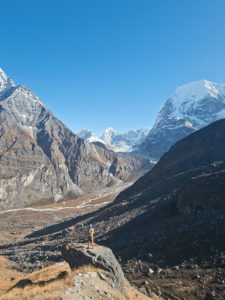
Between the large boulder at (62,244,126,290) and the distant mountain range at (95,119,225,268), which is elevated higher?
the large boulder at (62,244,126,290)

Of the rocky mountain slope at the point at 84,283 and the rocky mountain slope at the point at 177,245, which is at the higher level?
the rocky mountain slope at the point at 84,283

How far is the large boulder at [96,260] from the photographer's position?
17.1 m

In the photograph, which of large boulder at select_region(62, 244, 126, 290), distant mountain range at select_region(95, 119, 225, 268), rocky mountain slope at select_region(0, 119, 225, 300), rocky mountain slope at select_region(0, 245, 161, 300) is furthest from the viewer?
distant mountain range at select_region(95, 119, 225, 268)

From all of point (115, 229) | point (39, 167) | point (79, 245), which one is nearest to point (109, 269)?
point (79, 245)

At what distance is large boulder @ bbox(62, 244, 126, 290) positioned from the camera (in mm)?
17094

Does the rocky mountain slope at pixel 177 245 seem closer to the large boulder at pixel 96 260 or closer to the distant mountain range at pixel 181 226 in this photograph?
the distant mountain range at pixel 181 226

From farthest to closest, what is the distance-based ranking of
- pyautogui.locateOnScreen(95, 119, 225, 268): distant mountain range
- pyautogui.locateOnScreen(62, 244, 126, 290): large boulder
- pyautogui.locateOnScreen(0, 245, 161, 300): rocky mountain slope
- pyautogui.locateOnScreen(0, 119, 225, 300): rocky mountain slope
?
pyautogui.locateOnScreen(95, 119, 225, 268): distant mountain range → pyautogui.locateOnScreen(0, 119, 225, 300): rocky mountain slope → pyautogui.locateOnScreen(62, 244, 126, 290): large boulder → pyautogui.locateOnScreen(0, 245, 161, 300): rocky mountain slope

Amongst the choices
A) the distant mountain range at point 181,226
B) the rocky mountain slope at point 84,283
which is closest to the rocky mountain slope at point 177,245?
the distant mountain range at point 181,226

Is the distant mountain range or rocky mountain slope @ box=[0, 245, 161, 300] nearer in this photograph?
rocky mountain slope @ box=[0, 245, 161, 300]

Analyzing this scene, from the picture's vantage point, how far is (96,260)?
17578mm

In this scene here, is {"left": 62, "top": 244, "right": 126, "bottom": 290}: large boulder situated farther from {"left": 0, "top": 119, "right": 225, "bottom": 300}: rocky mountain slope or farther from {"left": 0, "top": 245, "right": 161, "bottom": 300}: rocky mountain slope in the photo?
{"left": 0, "top": 119, "right": 225, "bottom": 300}: rocky mountain slope

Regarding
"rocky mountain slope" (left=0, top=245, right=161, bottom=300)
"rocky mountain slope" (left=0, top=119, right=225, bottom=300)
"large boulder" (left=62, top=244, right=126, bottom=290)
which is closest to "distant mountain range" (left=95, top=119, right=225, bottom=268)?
"rocky mountain slope" (left=0, top=119, right=225, bottom=300)

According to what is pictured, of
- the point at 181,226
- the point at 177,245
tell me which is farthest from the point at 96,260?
the point at 181,226

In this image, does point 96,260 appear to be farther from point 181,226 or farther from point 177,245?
point 181,226
